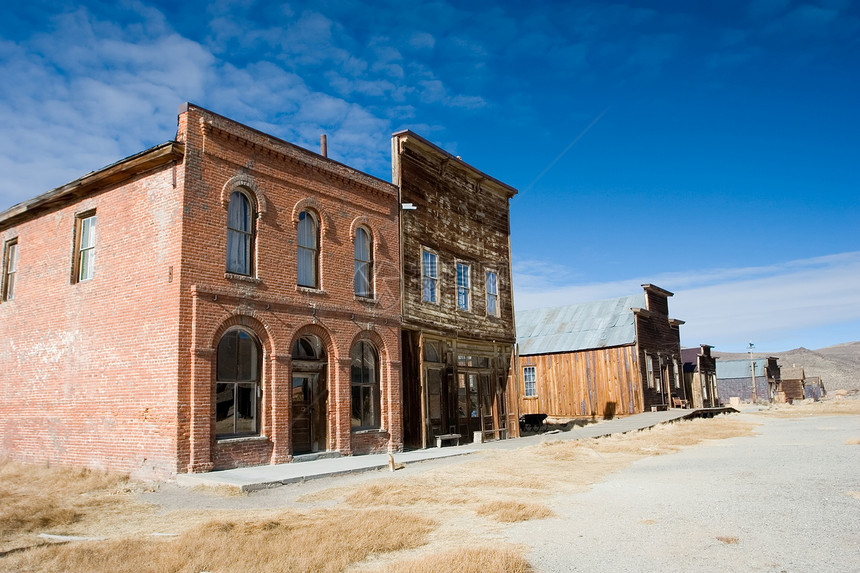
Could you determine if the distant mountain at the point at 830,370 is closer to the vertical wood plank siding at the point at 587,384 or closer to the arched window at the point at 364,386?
the vertical wood plank siding at the point at 587,384

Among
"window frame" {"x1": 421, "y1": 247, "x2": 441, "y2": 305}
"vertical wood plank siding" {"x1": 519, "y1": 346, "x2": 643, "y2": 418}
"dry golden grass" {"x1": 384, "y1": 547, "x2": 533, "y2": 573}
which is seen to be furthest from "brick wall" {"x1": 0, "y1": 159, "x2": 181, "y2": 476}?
"vertical wood plank siding" {"x1": 519, "y1": 346, "x2": 643, "y2": 418}

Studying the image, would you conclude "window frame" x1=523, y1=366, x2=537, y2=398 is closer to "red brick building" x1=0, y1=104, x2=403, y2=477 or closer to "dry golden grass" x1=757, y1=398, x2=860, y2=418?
"dry golden grass" x1=757, y1=398, x2=860, y2=418

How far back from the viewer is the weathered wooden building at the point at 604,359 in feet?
111

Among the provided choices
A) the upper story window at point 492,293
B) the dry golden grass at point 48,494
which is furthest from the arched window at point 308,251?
the upper story window at point 492,293

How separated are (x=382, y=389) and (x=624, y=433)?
9.92 meters

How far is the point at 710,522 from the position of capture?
812 centimetres

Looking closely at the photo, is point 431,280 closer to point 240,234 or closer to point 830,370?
point 240,234

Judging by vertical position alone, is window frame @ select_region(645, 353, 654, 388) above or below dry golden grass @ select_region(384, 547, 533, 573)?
above

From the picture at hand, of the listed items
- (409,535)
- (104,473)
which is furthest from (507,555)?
(104,473)

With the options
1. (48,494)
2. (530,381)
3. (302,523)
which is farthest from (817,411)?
(48,494)

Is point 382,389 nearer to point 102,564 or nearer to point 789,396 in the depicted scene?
point 102,564

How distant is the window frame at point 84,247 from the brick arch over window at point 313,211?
474 centimetres

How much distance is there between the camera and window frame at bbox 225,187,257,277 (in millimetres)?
14922

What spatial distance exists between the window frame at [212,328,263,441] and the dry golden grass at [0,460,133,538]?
2.34m
